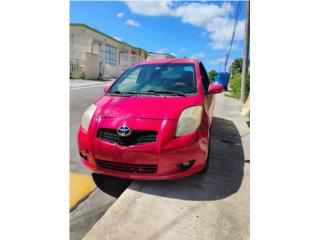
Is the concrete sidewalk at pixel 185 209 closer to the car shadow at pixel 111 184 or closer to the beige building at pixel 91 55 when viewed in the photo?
the car shadow at pixel 111 184

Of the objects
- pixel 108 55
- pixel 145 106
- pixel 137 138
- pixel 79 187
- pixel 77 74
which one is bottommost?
pixel 79 187

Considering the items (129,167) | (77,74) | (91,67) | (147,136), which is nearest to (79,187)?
(129,167)

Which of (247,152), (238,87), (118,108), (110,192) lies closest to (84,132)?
(118,108)

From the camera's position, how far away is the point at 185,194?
7.25 ft

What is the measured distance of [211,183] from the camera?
7.97 ft

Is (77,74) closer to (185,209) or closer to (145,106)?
(145,106)

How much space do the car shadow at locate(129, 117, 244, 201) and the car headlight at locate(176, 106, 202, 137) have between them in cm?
64

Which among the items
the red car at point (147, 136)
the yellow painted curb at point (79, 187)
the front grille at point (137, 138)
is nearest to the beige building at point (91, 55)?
the yellow painted curb at point (79, 187)

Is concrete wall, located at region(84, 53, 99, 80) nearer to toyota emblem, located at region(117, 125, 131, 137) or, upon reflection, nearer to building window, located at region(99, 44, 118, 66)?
building window, located at region(99, 44, 118, 66)

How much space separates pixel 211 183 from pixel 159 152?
83cm

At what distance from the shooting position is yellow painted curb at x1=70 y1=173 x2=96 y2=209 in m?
2.30

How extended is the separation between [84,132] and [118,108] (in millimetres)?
Result: 455
